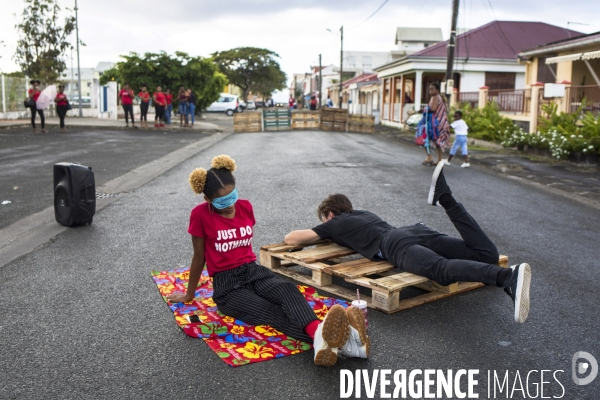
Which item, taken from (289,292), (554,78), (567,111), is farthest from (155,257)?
(554,78)

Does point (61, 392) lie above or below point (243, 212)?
below

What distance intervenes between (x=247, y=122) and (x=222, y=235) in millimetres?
26278

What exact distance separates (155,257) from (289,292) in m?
2.29

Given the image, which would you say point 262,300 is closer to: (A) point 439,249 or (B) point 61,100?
(A) point 439,249

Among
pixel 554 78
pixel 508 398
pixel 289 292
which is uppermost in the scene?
pixel 554 78

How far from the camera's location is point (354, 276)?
4.61 m

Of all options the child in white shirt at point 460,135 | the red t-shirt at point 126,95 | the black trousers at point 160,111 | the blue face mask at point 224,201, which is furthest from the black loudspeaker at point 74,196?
the black trousers at point 160,111

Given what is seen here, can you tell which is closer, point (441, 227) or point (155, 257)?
point (155, 257)

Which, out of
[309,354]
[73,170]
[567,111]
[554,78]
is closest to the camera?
[309,354]

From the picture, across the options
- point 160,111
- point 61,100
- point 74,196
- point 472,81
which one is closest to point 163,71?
point 160,111

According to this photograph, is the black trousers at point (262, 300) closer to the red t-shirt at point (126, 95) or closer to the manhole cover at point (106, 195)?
the manhole cover at point (106, 195)

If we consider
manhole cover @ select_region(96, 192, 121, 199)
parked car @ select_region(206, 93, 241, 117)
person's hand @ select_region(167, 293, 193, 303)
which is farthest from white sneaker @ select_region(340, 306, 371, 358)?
parked car @ select_region(206, 93, 241, 117)

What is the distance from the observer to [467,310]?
444 centimetres

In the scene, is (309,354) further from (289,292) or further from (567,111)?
(567,111)
